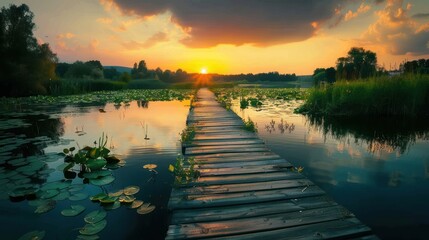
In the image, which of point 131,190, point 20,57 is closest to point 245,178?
point 131,190

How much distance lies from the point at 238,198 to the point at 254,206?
0.26 meters

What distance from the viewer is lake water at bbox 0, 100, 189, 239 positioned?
10.4ft

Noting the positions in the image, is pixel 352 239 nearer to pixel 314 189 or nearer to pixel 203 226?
pixel 314 189

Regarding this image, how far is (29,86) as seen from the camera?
23828 millimetres

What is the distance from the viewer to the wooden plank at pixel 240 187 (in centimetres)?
349

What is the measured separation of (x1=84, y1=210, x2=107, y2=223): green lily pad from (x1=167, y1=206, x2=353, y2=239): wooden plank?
1.10m

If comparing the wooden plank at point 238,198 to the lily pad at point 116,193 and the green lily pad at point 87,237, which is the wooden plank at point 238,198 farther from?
the lily pad at point 116,193

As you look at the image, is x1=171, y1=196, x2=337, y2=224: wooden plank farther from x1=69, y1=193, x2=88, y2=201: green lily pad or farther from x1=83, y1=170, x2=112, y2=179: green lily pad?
x1=83, y1=170, x2=112, y2=179: green lily pad

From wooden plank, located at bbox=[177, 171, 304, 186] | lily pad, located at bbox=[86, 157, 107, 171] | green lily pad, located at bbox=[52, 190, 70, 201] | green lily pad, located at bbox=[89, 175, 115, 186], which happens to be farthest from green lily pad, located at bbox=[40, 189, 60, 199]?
wooden plank, located at bbox=[177, 171, 304, 186]

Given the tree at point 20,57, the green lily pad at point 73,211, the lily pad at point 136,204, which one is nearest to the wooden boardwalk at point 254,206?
the lily pad at point 136,204

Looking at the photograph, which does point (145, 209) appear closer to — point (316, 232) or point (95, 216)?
point (95, 216)

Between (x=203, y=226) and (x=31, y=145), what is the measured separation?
6203 millimetres

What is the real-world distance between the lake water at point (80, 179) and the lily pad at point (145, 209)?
57 millimetres

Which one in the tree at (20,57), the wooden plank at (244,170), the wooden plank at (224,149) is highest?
the tree at (20,57)
